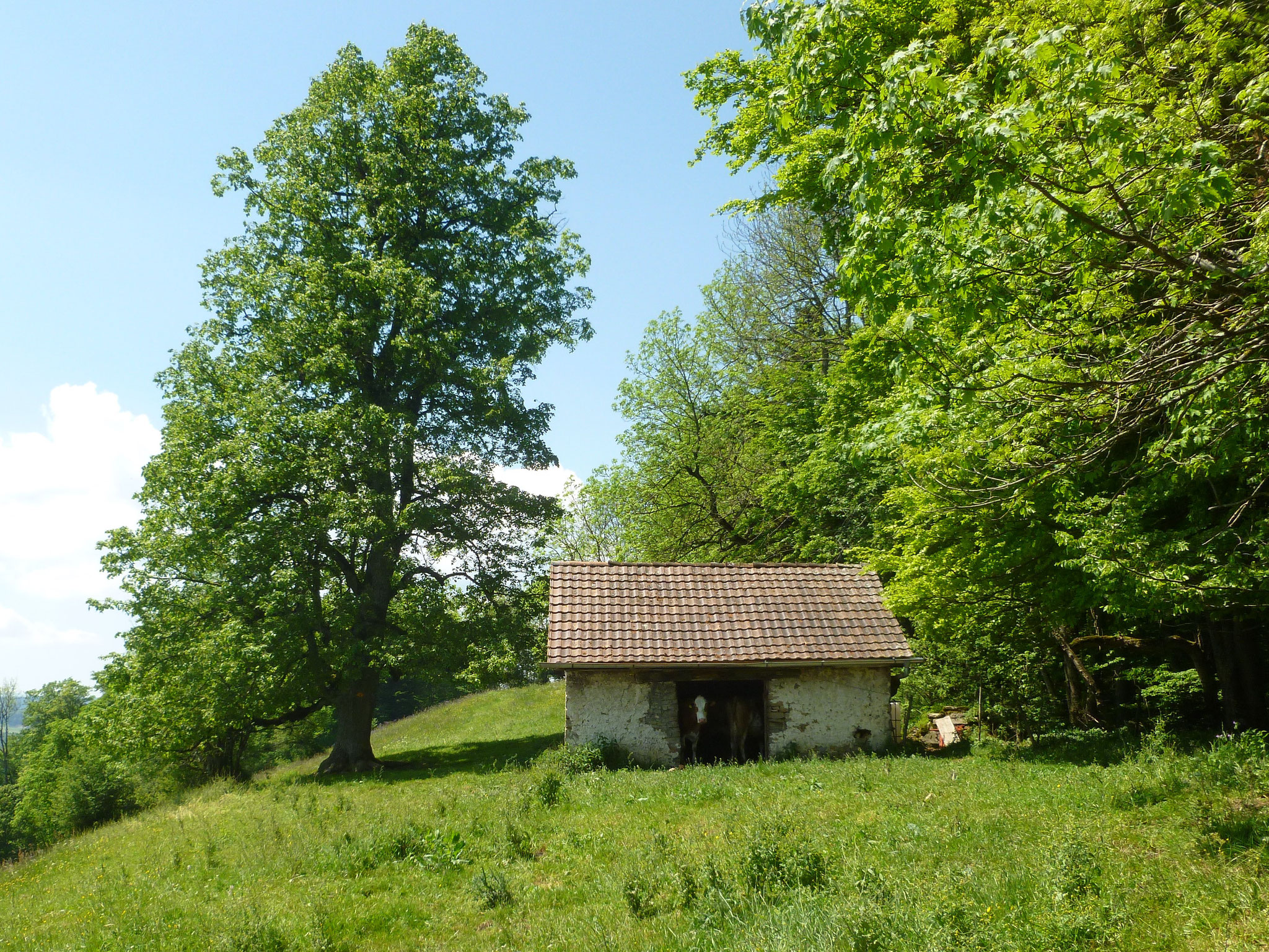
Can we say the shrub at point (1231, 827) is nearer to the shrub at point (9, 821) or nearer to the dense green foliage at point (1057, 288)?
the dense green foliage at point (1057, 288)

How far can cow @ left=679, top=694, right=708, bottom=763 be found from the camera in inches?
629

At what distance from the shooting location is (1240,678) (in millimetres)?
11500

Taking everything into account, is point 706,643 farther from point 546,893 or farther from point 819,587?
point 546,893

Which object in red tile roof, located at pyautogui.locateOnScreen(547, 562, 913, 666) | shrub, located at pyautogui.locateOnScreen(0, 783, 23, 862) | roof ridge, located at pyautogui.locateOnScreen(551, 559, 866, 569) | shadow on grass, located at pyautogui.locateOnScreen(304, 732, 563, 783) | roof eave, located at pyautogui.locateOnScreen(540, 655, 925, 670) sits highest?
roof ridge, located at pyautogui.locateOnScreen(551, 559, 866, 569)

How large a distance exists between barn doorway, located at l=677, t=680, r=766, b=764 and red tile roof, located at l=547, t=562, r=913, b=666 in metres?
1.03

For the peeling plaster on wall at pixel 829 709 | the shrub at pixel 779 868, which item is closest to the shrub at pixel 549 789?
the shrub at pixel 779 868

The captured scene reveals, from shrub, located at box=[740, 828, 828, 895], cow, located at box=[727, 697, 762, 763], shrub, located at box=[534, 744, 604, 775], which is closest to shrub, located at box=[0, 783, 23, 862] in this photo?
shrub, located at box=[534, 744, 604, 775]

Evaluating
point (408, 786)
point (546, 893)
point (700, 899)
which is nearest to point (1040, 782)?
point (700, 899)

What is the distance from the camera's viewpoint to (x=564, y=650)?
50.5 ft

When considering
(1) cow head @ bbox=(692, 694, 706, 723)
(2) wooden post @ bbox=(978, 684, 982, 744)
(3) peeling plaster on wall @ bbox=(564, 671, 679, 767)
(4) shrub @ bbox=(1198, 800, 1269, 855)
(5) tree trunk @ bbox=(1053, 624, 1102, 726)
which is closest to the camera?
(4) shrub @ bbox=(1198, 800, 1269, 855)

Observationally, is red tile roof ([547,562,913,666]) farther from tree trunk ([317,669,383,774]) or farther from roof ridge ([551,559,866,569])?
tree trunk ([317,669,383,774])

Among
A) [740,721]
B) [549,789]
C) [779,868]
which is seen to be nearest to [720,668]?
[740,721]

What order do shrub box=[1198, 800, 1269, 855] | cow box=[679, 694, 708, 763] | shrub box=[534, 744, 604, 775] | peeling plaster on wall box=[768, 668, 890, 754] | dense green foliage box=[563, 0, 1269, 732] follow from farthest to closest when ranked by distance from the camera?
cow box=[679, 694, 708, 763]
peeling plaster on wall box=[768, 668, 890, 754]
shrub box=[534, 744, 604, 775]
shrub box=[1198, 800, 1269, 855]
dense green foliage box=[563, 0, 1269, 732]

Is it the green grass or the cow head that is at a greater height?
the cow head
